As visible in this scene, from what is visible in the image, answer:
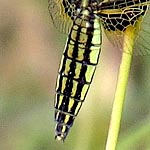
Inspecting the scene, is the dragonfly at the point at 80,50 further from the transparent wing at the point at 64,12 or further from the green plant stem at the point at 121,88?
the green plant stem at the point at 121,88

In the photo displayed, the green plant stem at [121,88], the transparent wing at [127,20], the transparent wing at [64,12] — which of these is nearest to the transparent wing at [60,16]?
the transparent wing at [64,12]

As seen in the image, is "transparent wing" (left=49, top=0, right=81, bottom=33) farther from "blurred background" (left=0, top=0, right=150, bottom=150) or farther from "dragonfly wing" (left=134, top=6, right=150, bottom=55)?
"blurred background" (left=0, top=0, right=150, bottom=150)

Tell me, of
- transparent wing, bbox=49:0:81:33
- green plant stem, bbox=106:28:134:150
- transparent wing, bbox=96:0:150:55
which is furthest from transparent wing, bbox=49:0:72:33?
green plant stem, bbox=106:28:134:150

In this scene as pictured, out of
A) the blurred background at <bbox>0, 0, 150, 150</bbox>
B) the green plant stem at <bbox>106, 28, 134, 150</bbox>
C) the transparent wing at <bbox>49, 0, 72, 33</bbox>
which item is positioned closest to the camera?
the green plant stem at <bbox>106, 28, 134, 150</bbox>

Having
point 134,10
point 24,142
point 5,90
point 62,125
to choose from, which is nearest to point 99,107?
point 24,142

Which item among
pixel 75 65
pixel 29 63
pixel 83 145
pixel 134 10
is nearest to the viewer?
pixel 134 10

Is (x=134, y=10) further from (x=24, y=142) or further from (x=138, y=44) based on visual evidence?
(x=24, y=142)

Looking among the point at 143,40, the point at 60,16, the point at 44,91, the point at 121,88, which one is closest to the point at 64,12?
the point at 60,16
